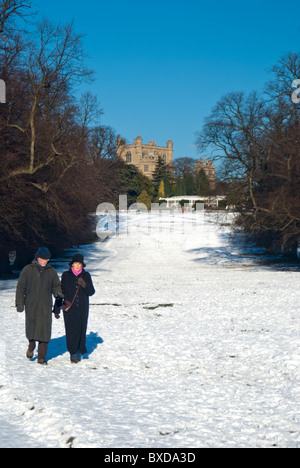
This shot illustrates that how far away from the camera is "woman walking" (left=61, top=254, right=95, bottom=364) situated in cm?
816

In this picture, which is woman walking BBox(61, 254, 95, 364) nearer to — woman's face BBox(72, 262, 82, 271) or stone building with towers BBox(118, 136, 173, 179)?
woman's face BBox(72, 262, 82, 271)

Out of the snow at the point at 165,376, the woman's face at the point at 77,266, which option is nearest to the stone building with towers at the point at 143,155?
the snow at the point at 165,376

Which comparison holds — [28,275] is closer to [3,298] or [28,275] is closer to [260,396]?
[260,396]

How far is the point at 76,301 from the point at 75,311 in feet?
0.53

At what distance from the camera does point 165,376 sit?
7836 millimetres

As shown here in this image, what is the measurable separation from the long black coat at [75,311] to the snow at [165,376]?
437 mm

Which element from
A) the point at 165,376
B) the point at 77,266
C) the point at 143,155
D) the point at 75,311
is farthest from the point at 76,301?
the point at 143,155

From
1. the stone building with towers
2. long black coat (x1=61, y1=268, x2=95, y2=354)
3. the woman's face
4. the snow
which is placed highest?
the stone building with towers

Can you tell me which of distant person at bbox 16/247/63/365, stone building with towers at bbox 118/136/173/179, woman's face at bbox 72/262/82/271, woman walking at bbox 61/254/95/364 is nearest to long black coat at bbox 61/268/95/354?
woman walking at bbox 61/254/95/364

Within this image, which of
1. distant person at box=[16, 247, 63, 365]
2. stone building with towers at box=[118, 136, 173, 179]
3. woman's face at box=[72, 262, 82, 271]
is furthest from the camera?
stone building with towers at box=[118, 136, 173, 179]

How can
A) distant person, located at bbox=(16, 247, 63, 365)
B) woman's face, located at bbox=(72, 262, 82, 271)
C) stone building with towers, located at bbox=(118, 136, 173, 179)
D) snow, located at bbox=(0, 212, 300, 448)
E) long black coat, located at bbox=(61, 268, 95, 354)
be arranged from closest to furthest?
snow, located at bbox=(0, 212, 300, 448) → distant person, located at bbox=(16, 247, 63, 365) → long black coat, located at bbox=(61, 268, 95, 354) → woman's face, located at bbox=(72, 262, 82, 271) → stone building with towers, located at bbox=(118, 136, 173, 179)

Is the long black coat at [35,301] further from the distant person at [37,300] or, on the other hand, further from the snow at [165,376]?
the snow at [165,376]

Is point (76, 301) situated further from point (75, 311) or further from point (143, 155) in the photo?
point (143, 155)
